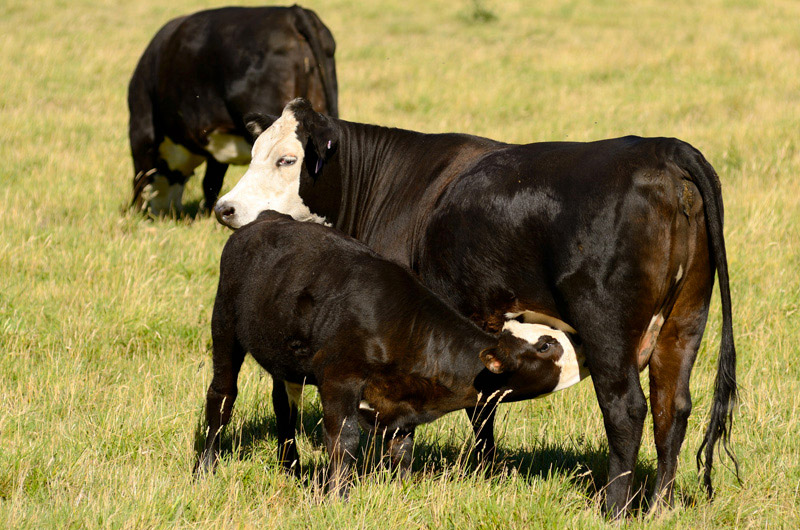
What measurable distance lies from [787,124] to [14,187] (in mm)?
8629

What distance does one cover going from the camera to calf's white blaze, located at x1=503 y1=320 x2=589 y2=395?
161 inches

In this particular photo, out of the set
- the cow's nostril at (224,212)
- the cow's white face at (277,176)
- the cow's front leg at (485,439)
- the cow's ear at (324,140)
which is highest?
the cow's ear at (324,140)

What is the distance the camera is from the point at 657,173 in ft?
12.9

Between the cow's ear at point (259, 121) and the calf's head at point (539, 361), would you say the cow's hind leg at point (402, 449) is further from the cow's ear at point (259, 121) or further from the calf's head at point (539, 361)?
the cow's ear at point (259, 121)

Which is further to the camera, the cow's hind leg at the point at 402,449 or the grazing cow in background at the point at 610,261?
the cow's hind leg at the point at 402,449

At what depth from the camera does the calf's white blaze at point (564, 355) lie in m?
4.08

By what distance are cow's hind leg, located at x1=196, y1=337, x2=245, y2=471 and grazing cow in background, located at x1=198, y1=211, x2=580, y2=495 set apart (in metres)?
0.22

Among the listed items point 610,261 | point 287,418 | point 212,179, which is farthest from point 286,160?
point 212,179

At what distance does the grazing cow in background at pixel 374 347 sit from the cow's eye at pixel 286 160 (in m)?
1.13

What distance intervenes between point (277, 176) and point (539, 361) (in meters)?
2.14

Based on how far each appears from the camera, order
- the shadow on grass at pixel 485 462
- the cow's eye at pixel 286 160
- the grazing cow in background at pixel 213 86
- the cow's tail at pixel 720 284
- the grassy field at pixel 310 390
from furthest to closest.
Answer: the grazing cow in background at pixel 213 86
the cow's eye at pixel 286 160
the shadow on grass at pixel 485 462
the grassy field at pixel 310 390
the cow's tail at pixel 720 284

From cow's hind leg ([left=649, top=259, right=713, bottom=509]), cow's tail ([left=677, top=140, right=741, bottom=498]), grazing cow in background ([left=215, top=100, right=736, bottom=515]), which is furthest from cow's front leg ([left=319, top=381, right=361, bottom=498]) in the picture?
cow's tail ([left=677, top=140, right=741, bottom=498])

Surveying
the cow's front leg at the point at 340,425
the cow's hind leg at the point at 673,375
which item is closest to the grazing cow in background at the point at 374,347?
the cow's front leg at the point at 340,425

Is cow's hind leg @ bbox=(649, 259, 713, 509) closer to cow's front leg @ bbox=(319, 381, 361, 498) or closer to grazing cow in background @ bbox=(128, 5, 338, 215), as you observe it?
cow's front leg @ bbox=(319, 381, 361, 498)
